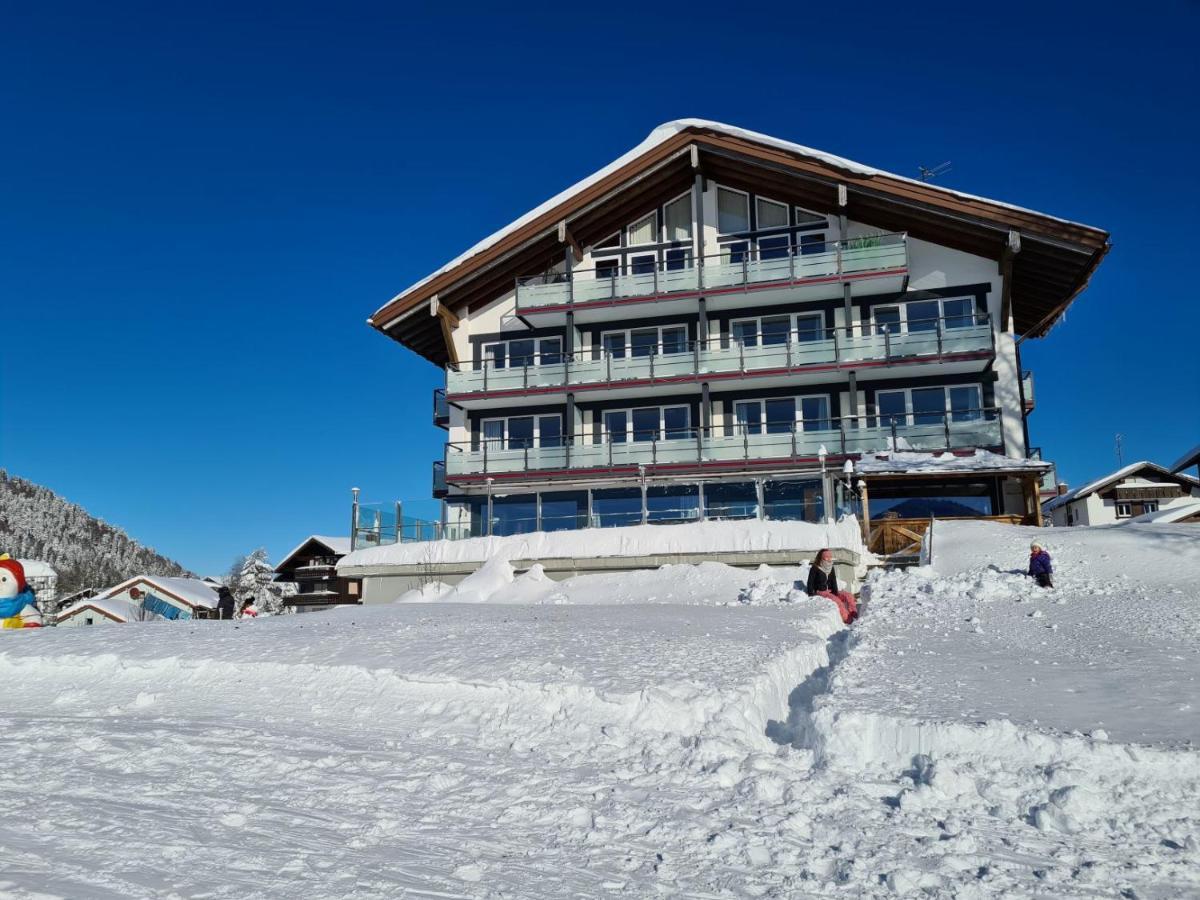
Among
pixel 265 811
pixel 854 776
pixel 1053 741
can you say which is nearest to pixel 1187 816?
pixel 1053 741

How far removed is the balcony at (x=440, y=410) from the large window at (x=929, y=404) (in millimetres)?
14921

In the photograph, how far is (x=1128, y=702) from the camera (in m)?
6.79

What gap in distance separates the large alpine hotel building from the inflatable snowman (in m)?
10.4

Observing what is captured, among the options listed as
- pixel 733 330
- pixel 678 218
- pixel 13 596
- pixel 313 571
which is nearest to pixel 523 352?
pixel 678 218

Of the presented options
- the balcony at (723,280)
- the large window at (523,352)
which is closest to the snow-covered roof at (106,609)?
the large window at (523,352)

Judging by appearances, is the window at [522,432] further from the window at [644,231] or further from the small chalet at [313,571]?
the small chalet at [313,571]

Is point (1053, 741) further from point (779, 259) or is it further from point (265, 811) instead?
point (779, 259)

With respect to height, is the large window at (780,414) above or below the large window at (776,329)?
below

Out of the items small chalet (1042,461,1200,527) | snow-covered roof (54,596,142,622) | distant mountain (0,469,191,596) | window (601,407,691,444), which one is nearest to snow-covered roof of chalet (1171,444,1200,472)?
small chalet (1042,461,1200,527)

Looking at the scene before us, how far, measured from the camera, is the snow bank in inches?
784

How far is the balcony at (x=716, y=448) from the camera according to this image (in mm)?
25516

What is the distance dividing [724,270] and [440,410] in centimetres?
1129

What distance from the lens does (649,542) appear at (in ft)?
68.3

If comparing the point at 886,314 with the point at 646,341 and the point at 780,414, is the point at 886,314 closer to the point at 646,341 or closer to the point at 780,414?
the point at 780,414
